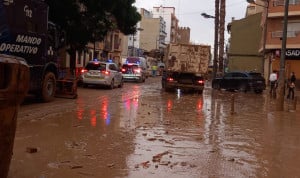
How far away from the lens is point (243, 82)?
114ft

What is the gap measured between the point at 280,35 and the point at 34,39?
33841 mm

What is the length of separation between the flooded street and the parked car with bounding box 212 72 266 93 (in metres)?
18.2

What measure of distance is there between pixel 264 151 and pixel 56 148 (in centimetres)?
392

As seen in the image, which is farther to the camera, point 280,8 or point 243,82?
point 280,8

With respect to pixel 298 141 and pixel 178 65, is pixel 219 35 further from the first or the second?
pixel 298 141

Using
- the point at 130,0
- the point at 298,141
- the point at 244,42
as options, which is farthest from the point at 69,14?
the point at 244,42

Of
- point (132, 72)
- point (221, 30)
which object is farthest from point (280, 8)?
point (132, 72)

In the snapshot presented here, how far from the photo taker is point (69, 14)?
2609 cm

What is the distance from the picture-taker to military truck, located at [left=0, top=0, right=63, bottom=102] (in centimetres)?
1487

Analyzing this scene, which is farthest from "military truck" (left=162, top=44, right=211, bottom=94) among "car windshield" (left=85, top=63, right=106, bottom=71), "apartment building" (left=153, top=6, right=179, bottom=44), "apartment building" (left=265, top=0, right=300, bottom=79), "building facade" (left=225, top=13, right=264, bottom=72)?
"apartment building" (left=153, top=6, right=179, bottom=44)

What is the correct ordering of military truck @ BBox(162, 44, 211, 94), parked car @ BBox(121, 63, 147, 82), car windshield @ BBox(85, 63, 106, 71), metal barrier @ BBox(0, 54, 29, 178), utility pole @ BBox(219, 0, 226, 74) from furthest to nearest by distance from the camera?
parked car @ BBox(121, 63, 147, 82) → utility pole @ BBox(219, 0, 226, 74) → military truck @ BBox(162, 44, 211, 94) → car windshield @ BBox(85, 63, 106, 71) → metal barrier @ BBox(0, 54, 29, 178)

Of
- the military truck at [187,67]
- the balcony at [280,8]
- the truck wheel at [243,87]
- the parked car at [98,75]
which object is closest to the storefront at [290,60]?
the balcony at [280,8]

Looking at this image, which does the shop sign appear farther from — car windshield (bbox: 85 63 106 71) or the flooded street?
the flooded street

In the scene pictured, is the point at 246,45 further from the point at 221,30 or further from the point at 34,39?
the point at 34,39
